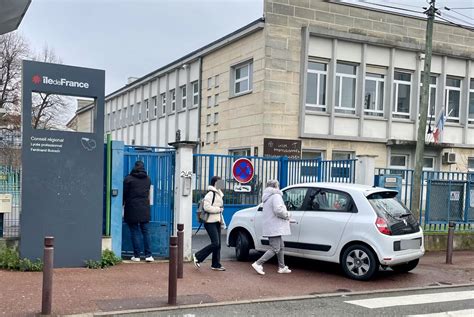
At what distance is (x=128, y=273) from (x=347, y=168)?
695cm

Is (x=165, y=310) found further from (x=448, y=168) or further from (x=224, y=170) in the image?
(x=448, y=168)

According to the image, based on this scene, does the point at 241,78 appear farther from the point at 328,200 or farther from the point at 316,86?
the point at 328,200

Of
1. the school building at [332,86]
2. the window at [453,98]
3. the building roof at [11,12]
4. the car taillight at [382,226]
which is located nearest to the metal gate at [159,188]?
the building roof at [11,12]

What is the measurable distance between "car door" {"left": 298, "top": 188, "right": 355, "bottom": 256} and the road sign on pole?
469cm

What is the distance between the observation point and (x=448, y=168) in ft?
75.5

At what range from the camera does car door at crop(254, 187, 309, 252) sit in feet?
31.1

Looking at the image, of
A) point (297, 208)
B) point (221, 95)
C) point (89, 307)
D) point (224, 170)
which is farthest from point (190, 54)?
point (89, 307)

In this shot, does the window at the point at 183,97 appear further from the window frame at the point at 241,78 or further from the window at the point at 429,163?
the window at the point at 429,163

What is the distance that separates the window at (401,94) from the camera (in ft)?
72.6

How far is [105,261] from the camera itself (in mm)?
9039

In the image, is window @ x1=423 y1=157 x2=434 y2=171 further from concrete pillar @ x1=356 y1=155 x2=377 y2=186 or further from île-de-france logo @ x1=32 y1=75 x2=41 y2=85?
île-de-france logo @ x1=32 y1=75 x2=41 y2=85

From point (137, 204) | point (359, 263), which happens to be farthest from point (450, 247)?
point (137, 204)

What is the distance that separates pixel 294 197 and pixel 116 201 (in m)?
3.43

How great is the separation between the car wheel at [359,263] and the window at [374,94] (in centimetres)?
1365
